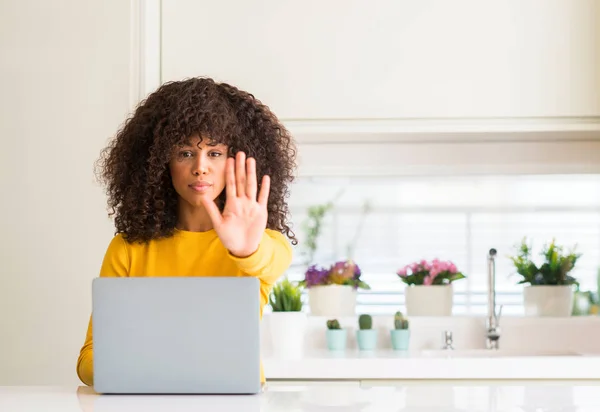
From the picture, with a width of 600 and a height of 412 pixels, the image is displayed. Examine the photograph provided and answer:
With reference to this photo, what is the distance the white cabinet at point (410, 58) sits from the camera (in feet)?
8.28

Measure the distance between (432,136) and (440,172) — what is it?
242mm

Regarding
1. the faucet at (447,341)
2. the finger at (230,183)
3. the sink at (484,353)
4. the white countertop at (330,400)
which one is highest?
the finger at (230,183)

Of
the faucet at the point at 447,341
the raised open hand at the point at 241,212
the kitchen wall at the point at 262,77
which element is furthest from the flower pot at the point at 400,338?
the raised open hand at the point at 241,212

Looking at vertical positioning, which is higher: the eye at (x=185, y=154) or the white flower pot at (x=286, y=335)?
the eye at (x=185, y=154)

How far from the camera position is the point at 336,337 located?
102 inches

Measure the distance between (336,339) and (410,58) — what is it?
35.3 inches

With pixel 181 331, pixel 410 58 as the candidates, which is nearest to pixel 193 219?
pixel 181 331

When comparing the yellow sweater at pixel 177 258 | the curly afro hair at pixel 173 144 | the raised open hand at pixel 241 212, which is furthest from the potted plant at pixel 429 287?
the raised open hand at pixel 241 212

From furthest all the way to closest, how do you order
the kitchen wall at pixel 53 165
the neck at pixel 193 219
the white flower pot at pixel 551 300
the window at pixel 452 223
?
the window at pixel 452 223 → the white flower pot at pixel 551 300 → the kitchen wall at pixel 53 165 → the neck at pixel 193 219

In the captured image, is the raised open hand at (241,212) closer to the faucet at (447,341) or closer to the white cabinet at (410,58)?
the white cabinet at (410,58)

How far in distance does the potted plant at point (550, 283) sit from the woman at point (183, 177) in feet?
4.59

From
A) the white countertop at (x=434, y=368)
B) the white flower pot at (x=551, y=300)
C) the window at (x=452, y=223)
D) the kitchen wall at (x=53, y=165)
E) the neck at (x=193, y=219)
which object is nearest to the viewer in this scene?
the neck at (x=193, y=219)

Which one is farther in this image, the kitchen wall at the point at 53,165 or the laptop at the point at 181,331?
the kitchen wall at the point at 53,165

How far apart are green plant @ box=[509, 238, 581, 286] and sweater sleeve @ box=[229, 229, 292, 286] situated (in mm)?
1556
